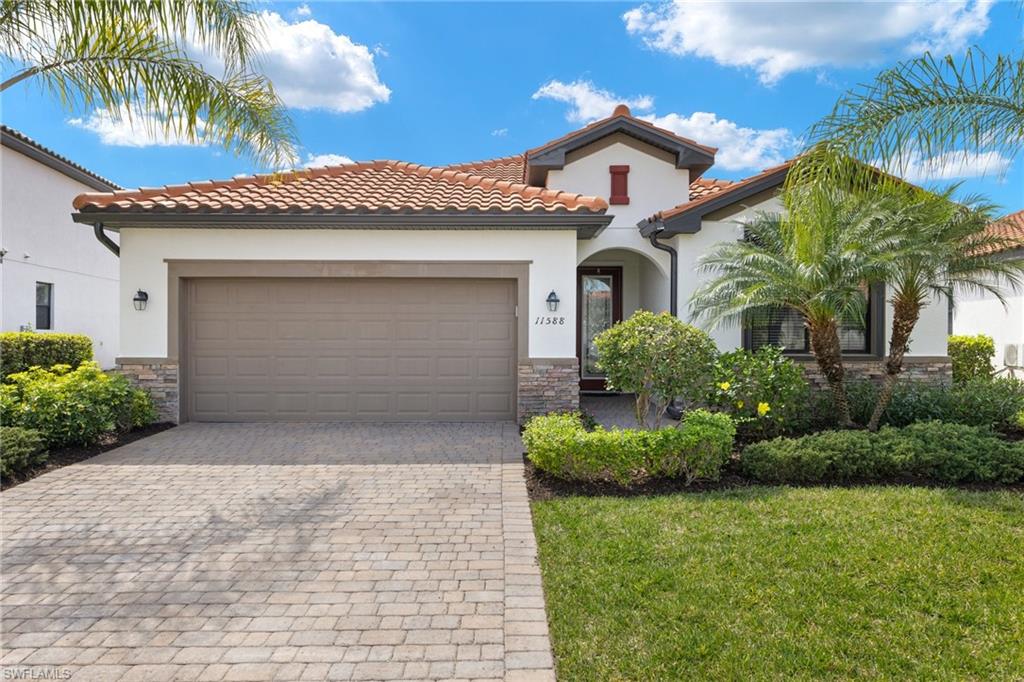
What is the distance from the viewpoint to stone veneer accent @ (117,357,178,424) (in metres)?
9.97

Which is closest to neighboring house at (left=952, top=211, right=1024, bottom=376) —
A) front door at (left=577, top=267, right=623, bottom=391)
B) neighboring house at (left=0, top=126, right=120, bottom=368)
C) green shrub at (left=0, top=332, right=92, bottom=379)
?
front door at (left=577, top=267, right=623, bottom=391)

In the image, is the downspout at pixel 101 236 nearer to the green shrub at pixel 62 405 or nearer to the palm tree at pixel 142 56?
the green shrub at pixel 62 405

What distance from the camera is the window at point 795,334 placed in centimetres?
1086

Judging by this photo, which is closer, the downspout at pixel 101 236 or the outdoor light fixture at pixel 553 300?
the downspout at pixel 101 236

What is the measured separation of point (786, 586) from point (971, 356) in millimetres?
13841

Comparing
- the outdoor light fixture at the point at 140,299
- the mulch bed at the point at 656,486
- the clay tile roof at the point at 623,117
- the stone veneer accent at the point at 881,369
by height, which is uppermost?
the clay tile roof at the point at 623,117

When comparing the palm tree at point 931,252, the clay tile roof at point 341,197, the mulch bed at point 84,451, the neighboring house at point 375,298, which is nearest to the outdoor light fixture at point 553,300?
the neighboring house at point 375,298

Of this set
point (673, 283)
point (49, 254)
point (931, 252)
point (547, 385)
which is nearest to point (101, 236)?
point (547, 385)

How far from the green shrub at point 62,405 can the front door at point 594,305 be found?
917 cm

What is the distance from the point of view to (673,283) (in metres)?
11.0

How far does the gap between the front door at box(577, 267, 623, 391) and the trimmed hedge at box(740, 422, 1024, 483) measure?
718 cm

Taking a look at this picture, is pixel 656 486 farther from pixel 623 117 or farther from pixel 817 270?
pixel 623 117

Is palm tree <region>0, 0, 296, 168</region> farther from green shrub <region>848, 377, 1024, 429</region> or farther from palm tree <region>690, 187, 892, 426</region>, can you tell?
green shrub <region>848, 377, 1024, 429</region>

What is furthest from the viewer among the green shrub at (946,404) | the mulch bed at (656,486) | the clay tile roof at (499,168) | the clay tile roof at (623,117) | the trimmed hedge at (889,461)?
the clay tile roof at (499,168)
